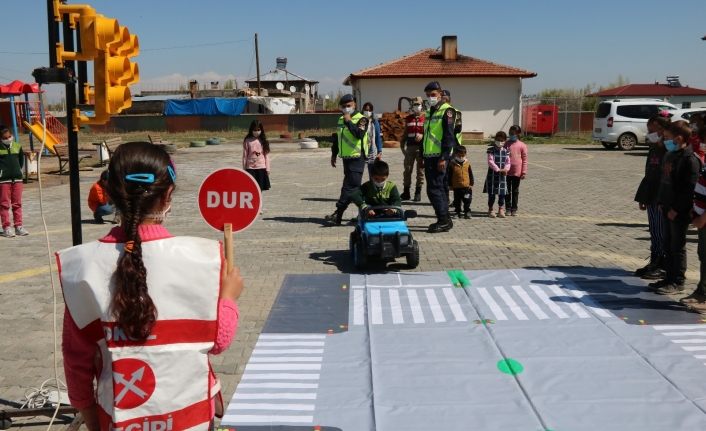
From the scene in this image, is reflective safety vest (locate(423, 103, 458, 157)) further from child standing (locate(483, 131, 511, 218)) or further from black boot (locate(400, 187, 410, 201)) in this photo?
black boot (locate(400, 187, 410, 201))

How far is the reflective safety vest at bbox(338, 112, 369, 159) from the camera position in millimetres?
10758

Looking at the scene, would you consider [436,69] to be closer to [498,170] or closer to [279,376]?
[498,170]

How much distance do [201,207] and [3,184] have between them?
26.5ft

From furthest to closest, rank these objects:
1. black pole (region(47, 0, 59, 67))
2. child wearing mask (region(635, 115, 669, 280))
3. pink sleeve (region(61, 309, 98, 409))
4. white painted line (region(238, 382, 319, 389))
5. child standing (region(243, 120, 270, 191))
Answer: child standing (region(243, 120, 270, 191)) → child wearing mask (region(635, 115, 669, 280)) → white painted line (region(238, 382, 319, 389)) → black pole (region(47, 0, 59, 67)) → pink sleeve (region(61, 309, 98, 409))

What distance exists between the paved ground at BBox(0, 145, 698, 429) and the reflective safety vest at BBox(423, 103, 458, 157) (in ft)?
4.28

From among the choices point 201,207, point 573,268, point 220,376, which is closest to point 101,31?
point 201,207

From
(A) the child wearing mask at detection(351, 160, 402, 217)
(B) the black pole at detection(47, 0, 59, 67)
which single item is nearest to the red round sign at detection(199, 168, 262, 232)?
(B) the black pole at detection(47, 0, 59, 67)

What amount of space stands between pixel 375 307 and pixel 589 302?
82.9 inches

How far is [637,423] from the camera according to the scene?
13.7 feet

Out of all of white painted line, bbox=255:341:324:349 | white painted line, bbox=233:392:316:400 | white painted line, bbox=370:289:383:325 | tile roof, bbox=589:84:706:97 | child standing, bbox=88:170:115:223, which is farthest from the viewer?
tile roof, bbox=589:84:706:97

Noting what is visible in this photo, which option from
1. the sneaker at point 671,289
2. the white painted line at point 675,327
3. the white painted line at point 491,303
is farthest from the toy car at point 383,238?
the white painted line at point 675,327

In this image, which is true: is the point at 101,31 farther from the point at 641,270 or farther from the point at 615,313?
the point at 641,270

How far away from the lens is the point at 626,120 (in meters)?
27.8

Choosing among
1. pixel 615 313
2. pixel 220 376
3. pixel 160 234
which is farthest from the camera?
pixel 615 313
